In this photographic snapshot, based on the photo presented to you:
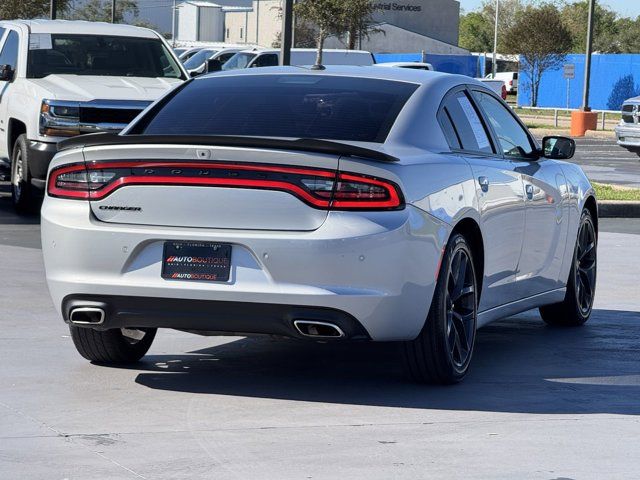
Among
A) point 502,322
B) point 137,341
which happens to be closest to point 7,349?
point 137,341

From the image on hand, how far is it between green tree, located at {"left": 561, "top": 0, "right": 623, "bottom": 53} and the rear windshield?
87336 mm

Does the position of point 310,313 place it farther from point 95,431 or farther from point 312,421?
point 95,431

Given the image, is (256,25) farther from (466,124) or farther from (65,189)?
(65,189)

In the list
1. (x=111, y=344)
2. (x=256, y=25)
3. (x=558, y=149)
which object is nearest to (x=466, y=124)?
(x=558, y=149)

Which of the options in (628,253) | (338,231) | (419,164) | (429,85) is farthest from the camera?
(628,253)

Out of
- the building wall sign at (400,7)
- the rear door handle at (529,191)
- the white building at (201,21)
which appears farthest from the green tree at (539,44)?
the rear door handle at (529,191)

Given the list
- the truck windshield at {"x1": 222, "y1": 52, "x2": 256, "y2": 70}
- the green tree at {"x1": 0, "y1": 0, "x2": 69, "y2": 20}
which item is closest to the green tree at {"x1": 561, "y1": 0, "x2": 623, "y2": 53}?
the green tree at {"x1": 0, "y1": 0, "x2": 69, "y2": 20}

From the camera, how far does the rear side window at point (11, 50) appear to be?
618 inches

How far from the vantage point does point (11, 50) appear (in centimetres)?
1590

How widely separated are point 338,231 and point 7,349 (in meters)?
2.39

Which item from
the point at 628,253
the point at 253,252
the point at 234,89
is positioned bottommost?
the point at 628,253

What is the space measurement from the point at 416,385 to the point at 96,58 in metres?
9.37

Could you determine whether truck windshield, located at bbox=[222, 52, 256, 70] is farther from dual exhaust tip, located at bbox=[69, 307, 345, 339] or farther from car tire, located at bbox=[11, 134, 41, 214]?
dual exhaust tip, located at bbox=[69, 307, 345, 339]

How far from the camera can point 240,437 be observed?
580cm
